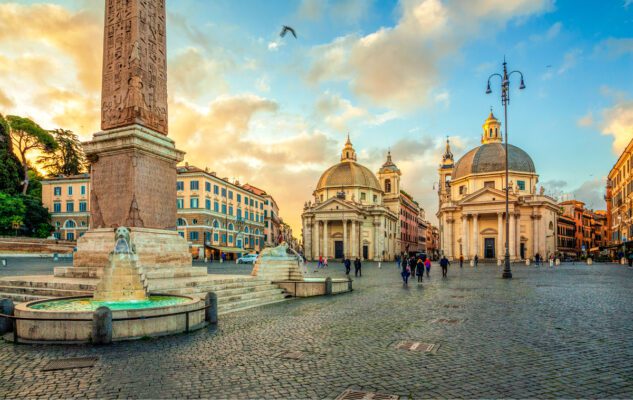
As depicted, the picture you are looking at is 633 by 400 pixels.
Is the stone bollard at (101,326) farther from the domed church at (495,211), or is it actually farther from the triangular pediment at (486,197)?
the triangular pediment at (486,197)

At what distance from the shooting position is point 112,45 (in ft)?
45.5

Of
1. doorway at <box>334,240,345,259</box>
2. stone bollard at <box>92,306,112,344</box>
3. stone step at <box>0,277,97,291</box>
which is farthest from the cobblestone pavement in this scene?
doorway at <box>334,240,345,259</box>

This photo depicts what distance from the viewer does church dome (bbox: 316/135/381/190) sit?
8206cm

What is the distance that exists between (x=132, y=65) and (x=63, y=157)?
7215 centimetres

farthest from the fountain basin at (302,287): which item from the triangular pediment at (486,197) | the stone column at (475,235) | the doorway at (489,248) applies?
the doorway at (489,248)

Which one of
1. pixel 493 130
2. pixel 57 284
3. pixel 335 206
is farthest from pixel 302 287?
pixel 493 130

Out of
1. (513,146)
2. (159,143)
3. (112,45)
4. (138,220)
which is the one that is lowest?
(138,220)

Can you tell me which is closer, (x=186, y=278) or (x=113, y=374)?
(x=113, y=374)

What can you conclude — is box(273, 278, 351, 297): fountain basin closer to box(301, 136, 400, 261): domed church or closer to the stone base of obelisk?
the stone base of obelisk

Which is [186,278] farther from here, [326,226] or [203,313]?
[326,226]

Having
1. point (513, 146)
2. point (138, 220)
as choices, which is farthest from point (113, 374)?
point (513, 146)

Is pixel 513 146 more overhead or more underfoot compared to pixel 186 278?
more overhead

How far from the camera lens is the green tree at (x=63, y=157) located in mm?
73375

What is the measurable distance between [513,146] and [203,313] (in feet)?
239
